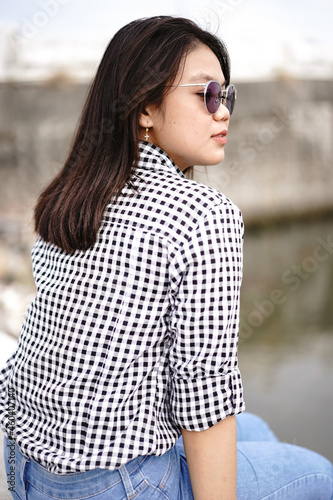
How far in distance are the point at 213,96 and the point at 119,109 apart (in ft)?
0.53

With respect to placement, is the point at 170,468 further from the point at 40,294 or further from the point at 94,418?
the point at 40,294

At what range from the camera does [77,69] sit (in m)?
8.69

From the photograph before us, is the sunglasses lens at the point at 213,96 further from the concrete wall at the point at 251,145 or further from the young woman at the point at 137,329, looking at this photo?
the concrete wall at the point at 251,145

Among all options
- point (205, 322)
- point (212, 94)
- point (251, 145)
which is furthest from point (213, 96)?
point (251, 145)

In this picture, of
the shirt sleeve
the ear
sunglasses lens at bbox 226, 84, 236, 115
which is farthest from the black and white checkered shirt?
sunglasses lens at bbox 226, 84, 236, 115

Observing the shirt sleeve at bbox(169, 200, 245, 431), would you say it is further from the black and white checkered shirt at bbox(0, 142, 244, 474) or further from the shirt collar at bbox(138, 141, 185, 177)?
the shirt collar at bbox(138, 141, 185, 177)

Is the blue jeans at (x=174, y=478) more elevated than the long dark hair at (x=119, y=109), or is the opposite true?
the long dark hair at (x=119, y=109)

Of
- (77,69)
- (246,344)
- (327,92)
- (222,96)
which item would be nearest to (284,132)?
(327,92)

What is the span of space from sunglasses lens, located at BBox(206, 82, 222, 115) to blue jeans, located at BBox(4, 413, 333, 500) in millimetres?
565

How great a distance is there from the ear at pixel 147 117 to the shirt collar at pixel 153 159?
0.04 meters

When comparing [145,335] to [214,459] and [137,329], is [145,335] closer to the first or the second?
[137,329]

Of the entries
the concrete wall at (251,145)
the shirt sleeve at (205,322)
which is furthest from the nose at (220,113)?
the concrete wall at (251,145)

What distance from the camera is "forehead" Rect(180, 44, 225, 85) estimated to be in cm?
98

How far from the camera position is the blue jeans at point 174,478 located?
2.78 feet
